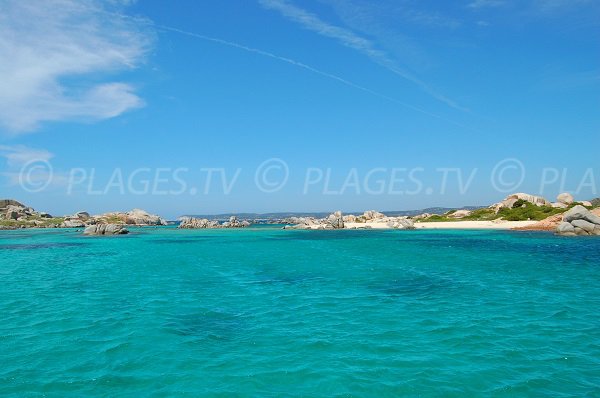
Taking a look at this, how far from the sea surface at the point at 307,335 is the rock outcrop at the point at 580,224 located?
4577 centimetres

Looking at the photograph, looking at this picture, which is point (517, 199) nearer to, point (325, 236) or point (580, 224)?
point (580, 224)

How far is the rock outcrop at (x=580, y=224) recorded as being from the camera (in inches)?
2665

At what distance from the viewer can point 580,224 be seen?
6856cm

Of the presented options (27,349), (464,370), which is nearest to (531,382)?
(464,370)

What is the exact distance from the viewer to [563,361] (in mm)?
13055

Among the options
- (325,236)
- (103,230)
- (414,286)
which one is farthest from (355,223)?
(414,286)

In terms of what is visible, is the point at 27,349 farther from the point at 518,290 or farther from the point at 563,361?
the point at 518,290

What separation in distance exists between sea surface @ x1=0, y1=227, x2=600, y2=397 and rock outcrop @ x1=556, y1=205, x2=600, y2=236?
1802 inches

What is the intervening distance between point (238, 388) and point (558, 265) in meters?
33.3

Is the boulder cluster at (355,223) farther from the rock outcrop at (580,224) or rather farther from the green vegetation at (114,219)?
the green vegetation at (114,219)

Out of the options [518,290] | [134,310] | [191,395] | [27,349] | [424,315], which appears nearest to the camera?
[191,395]

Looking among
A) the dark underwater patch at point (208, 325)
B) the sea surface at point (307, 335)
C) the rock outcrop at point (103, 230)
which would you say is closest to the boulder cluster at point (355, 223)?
the rock outcrop at point (103, 230)

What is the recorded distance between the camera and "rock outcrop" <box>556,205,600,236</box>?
67.7m

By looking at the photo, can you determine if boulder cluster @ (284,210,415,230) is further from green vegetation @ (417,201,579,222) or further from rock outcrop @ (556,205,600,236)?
rock outcrop @ (556,205,600,236)
